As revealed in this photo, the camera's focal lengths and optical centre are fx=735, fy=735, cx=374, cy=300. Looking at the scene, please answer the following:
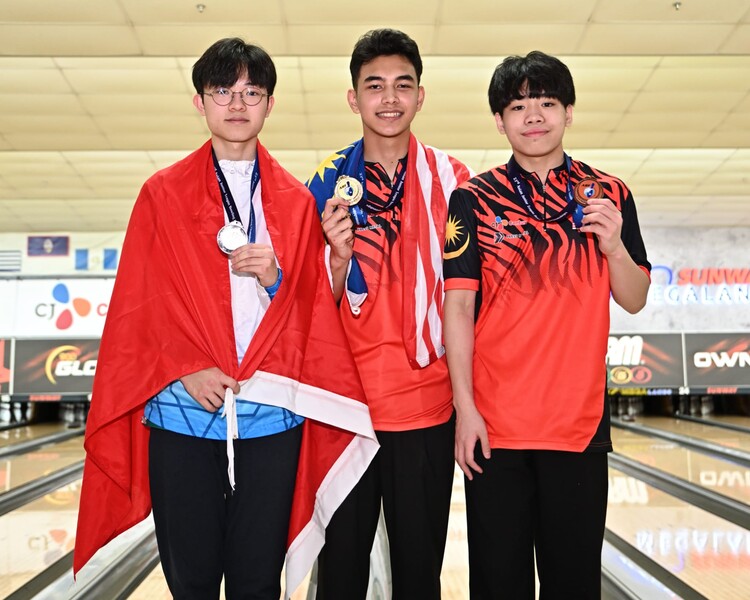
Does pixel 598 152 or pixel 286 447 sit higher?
pixel 598 152

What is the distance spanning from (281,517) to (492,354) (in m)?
0.58

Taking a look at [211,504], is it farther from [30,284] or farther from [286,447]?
[30,284]

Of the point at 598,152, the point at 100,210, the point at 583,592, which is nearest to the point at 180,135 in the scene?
the point at 100,210

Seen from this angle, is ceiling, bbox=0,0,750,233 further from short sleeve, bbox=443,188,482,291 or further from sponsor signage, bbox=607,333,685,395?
short sleeve, bbox=443,188,482,291

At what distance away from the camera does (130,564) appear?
324 cm

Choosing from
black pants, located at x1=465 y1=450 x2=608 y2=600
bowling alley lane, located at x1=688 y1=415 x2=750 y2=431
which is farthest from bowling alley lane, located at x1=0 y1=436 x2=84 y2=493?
bowling alley lane, located at x1=688 y1=415 x2=750 y2=431

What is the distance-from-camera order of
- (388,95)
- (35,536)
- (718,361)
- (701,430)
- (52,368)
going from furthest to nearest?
(718,361) → (52,368) → (701,430) → (35,536) → (388,95)

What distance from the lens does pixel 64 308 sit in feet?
32.9

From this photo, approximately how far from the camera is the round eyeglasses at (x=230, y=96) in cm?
164

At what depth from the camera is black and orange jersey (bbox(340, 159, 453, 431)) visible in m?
1.74

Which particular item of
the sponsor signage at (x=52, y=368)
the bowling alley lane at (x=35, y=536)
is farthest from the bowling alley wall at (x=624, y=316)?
the bowling alley lane at (x=35, y=536)

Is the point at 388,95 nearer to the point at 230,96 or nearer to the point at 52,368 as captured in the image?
the point at 230,96

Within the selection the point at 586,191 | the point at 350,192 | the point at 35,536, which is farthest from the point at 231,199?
the point at 35,536

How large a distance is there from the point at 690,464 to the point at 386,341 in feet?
15.7
